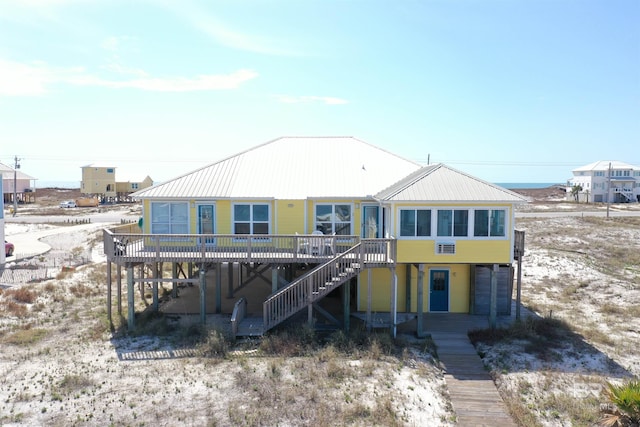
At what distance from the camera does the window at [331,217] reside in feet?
68.1

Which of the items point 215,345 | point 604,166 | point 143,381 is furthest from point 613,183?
point 143,381

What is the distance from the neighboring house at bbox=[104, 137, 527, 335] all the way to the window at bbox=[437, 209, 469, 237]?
0.04 metres

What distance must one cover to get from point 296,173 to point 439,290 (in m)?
8.73

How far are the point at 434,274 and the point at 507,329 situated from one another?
13.4 feet

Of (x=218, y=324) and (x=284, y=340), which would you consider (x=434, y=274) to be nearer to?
(x=284, y=340)

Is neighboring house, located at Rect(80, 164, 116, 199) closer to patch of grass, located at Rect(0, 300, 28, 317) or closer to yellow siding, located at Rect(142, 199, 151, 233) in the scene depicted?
patch of grass, located at Rect(0, 300, 28, 317)

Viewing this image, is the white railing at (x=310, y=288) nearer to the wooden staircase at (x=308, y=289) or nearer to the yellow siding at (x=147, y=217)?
the wooden staircase at (x=308, y=289)

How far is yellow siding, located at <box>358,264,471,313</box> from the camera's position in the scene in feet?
69.6

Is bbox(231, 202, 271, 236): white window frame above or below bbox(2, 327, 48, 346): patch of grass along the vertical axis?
above

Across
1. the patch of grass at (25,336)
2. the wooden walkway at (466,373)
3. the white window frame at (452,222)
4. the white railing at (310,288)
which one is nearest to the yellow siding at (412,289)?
the wooden walkway at (466,373)

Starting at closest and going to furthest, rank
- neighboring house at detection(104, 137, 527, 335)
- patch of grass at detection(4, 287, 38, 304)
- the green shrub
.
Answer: the green shrub < neighboring house at detection(104, 137, 527, 335) < patch of grass at detection(4, 287, 38, 304)

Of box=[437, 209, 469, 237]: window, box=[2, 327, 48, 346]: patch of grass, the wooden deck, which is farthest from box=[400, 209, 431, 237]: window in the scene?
box=[2, 327, 48, 346]: patch of grass

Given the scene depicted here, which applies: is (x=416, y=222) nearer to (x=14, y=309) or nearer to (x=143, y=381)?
(x=143, y=381)

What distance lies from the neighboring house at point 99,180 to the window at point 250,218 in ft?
235
